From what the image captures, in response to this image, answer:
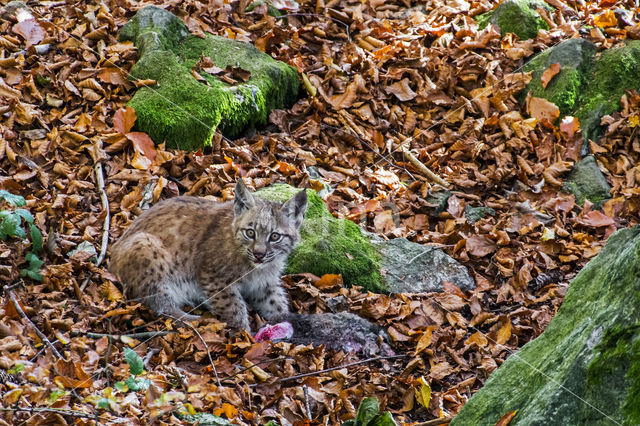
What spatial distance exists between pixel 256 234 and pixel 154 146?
2.13m

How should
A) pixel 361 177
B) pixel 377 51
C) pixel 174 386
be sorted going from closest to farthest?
pixel 174 386
pixel 361 177
pixel 377 51

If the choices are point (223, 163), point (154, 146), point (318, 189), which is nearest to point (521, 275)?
point (318, 189)

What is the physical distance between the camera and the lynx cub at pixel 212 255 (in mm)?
5980

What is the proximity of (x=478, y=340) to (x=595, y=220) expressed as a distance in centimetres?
234

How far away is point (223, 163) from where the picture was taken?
25.1ft

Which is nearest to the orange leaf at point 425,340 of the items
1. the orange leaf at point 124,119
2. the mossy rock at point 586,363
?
the mossy rock at point 586,363

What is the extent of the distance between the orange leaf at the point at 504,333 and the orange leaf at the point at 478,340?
0.43 feet

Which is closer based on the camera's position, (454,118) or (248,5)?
(454,118)

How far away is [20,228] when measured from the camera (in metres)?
5.75

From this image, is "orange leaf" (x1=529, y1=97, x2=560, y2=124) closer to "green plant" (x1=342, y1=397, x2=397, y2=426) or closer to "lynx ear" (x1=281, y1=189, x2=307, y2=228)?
"lynx ear" (x1=281, y1=189, x2=307, y2=228)

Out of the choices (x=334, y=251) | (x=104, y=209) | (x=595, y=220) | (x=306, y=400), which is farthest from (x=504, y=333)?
(x=104, y=209)

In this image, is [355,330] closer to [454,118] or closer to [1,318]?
[1,318]

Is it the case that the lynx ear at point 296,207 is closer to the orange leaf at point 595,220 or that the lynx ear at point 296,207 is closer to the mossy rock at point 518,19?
the orange leaf at point 595,220

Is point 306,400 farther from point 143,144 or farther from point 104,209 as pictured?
point 143,144
